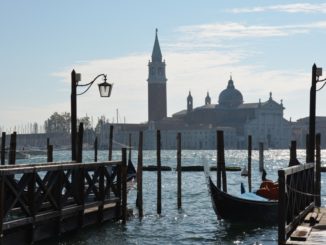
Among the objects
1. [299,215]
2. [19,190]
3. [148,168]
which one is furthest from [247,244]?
[148,168]

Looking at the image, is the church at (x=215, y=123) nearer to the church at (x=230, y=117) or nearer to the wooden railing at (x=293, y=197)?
the church at (x=230, y=117)

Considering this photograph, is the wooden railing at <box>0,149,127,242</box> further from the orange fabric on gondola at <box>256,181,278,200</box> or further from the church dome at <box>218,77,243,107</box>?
the church dome at <box>218,77,243,107</box>

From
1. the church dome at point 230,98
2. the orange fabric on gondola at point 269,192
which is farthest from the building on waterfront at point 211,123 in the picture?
the orange fabric on gondola at point 269,192

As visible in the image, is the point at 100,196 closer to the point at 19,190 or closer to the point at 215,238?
the point at 215,238

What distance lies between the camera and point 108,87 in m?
13.8

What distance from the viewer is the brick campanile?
145 meters

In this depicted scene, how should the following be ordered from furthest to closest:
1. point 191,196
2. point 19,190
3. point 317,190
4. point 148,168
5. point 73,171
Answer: point 148,168 < point 191,196 < point 317,190 < point 73,171 < point 19,190

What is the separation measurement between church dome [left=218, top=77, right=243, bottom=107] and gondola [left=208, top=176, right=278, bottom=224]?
131949mm

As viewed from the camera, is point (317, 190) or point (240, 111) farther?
point (240, 111)

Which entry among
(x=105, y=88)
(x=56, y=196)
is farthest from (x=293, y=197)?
(x=105, y=88)

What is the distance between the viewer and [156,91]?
144 metres

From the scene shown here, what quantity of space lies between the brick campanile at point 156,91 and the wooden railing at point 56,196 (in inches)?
5071

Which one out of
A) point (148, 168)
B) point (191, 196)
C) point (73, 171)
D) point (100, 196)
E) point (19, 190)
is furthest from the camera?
point (148, 168)

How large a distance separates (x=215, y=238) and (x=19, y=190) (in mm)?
5144
